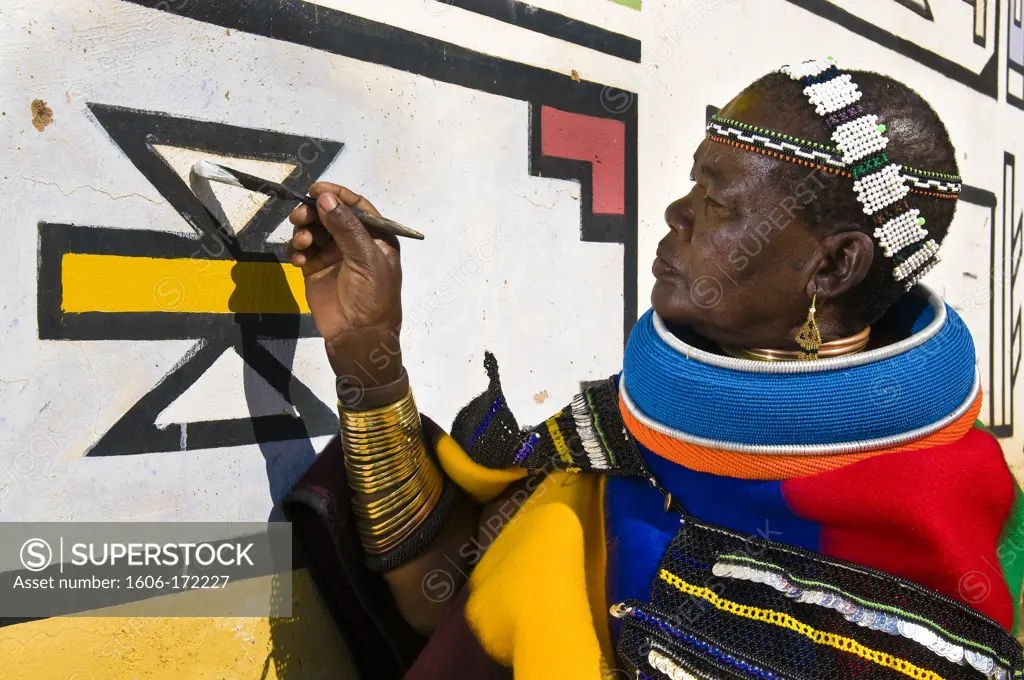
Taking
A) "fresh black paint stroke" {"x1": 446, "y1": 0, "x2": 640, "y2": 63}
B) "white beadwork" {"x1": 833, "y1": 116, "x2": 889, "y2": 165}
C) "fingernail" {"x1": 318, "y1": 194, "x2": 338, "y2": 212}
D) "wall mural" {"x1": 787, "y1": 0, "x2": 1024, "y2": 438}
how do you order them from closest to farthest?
"white beadwork" {"x1": 833, "y1": 116, "x2": 889, "y2": 165}
"fingernail" {"x1": 318, "y1": 194, "x2": 338, "y2": 212}
"fresh black paint stroke" {"x1": 446, "y1": 0, "x2": 640, "y2": 63}
"wall mural" {"x1": 787, "y1": 0, "x2": 1024, "y2": 438}

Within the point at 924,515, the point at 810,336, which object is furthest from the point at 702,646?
the point at 810,336

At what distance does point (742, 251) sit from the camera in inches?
40.7

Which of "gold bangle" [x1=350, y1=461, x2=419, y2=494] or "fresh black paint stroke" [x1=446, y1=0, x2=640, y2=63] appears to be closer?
"gold bangle" [x1=350, y1=461, x2=419, y2=494]

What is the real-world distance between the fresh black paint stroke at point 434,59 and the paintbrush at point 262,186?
27cm

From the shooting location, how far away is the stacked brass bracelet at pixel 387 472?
1.17 meters

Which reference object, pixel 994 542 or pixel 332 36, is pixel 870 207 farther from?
pixel 332 36

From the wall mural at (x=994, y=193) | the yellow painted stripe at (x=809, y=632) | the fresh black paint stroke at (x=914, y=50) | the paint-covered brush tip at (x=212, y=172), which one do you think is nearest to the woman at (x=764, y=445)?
the yellow painted stripe at (x=809, y=632)

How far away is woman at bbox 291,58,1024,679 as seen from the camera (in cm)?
91

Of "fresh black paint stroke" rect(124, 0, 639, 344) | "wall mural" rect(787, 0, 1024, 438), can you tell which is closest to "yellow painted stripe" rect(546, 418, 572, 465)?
"fresh black paint stroke" rect(124, 0, 639, 344)

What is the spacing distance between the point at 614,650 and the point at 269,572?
0.62 meters

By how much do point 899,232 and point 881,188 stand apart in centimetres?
7

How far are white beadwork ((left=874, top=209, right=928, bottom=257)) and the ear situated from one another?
0.02 meters

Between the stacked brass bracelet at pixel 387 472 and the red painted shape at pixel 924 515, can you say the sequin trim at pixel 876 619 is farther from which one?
the stacked brass bracelet at pixel 387 472

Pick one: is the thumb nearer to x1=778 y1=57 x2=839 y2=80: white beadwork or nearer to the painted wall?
the painted wall
